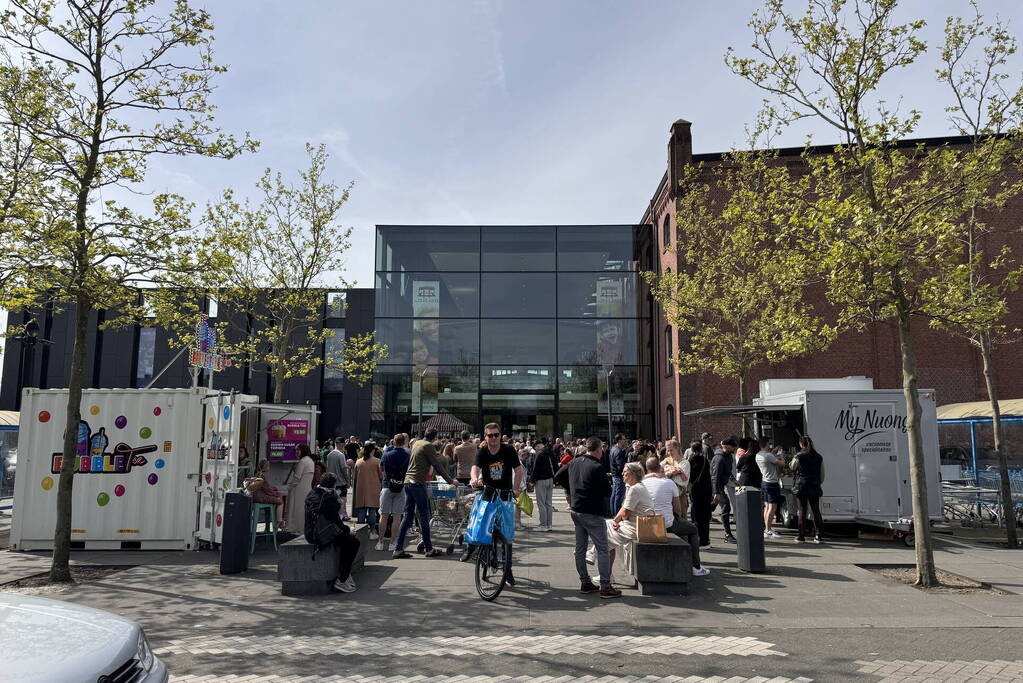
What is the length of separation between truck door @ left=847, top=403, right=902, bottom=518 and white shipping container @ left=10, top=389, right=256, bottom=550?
36.1ft

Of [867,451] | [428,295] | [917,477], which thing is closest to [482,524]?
[917,477]

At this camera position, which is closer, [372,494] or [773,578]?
[773,578]

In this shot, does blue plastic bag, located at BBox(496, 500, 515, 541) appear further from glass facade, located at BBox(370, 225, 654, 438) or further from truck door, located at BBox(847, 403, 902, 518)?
glass facade, located at BBox(370, 225, 654, 438)

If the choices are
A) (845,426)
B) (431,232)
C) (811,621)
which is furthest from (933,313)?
(431,232)

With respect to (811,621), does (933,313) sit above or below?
above

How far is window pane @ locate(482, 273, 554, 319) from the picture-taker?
105ft

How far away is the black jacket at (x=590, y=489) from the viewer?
794cm

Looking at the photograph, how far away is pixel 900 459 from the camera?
42.9 ft

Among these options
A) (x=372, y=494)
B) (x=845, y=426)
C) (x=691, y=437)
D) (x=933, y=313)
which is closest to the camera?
(x=933, y=313)

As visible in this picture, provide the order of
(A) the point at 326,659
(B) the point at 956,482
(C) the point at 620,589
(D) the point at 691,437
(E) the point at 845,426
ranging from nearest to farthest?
1. (A) the point at 326,659
2. (C) the point at 620,589
3. (E) the point at 845,426
4. (B) the point at 956,482
5. (D) the point at 691,437

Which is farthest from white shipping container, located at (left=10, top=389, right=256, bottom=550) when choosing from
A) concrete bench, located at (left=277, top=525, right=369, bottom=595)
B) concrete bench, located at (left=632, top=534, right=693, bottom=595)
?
concrete bench, located at (left=632, top=534, right=693, bottom=595)

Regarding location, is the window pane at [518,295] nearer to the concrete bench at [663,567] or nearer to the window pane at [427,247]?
the window pane at [427,247]

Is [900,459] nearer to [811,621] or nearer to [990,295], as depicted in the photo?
[990,295]

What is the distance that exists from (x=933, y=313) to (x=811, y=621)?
5697 millimetres
